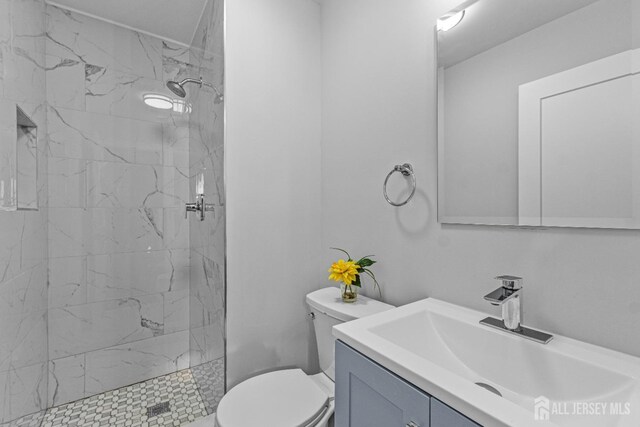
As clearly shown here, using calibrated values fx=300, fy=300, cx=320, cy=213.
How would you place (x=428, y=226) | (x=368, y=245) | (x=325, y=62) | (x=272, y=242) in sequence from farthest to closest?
1. (x=325, y=62)
2. (x=272, y=242)
3. (x=368, y=245)
4. (x=428, y=226)

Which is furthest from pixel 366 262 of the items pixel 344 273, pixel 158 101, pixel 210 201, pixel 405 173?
pixel 158 101

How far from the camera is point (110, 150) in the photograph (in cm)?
208

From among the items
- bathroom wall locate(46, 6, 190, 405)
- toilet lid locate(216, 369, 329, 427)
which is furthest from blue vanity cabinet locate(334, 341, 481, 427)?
bathroom wall locate(46, 6, 190, 405)

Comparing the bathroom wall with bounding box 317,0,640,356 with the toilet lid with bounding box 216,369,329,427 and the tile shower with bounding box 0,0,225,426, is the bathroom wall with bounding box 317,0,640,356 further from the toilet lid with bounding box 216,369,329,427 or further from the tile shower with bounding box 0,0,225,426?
the tile shower with bounding box 0,0,225,426

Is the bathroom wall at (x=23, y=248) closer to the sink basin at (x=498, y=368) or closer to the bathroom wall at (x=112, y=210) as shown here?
the bathroom wall at (x=112, y=210)

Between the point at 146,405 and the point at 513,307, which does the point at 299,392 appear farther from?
the point at 146,405

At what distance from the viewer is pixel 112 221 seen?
209 cm

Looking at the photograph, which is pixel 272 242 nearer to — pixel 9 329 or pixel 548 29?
pixel 9 329

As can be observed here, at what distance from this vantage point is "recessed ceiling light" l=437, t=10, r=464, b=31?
1058 millimetres

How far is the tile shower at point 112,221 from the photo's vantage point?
1576mm

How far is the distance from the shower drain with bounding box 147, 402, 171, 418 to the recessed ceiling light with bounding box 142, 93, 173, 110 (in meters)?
2.05

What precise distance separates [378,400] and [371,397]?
3cm

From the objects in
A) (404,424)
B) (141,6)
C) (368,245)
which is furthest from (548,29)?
(141,6)

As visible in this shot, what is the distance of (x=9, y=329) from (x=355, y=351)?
1.53 m
